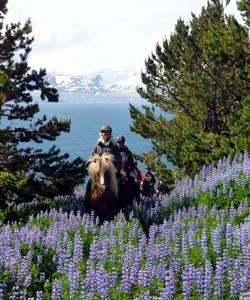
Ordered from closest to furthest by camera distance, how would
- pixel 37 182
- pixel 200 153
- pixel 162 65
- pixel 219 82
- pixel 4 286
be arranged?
pixel 4 286 → pixel 37 182 → pixel 200 153 → pixel 219 82 → pixel 162 65

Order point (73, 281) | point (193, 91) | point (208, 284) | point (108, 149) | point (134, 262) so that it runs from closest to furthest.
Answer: point (208, 284)
point (73, 281)
point (134, 262)
point (108, 149)
point (193, 91)

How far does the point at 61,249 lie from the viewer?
993cm

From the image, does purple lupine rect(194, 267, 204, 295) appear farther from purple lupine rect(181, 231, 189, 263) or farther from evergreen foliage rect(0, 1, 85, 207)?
evergreen foliage rect(0, 1, 85, 207)

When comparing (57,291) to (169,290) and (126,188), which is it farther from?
(126,188)

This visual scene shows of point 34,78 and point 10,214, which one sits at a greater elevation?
point 34,78

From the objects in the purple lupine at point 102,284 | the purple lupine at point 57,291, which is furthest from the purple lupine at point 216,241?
the purple lupine at point 57,291

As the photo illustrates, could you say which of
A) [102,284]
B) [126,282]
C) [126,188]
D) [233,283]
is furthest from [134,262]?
[126,188]

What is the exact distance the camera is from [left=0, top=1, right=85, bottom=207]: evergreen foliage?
18.7 metres

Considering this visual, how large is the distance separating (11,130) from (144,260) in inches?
471

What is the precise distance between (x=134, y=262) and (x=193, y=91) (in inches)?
822

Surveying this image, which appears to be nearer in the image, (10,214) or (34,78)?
(10,214)

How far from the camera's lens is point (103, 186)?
13.3 m

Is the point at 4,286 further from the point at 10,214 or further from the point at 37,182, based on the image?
the point at 37,182

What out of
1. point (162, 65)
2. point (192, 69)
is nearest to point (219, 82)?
point (192, 69)
